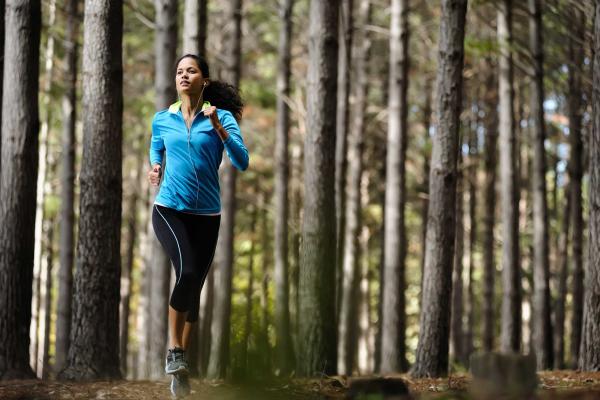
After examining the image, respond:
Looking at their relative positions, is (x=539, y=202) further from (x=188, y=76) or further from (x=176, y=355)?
(x=176, y=355)

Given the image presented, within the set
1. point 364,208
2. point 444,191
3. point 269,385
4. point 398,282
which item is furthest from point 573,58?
point 269,385

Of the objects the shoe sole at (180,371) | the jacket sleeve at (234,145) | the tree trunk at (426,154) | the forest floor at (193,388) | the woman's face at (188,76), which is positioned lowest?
the forest floor at (193,388)

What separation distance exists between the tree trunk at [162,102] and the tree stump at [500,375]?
7.30 m

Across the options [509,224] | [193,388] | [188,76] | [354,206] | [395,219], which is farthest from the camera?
[354,206]

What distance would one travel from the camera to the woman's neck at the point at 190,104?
6.16 meters

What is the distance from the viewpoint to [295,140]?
87.8 feet

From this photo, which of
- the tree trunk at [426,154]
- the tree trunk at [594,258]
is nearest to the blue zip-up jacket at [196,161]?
the tree trunk at [594,258]

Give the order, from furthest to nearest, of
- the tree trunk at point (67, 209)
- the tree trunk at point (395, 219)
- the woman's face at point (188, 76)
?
the tree trunk at point (67, 209), the tree trunk at point (395, 219), the woman's face at point (188, 76)

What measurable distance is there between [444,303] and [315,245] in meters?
1.44

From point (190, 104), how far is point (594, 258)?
4313mm

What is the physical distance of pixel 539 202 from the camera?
588 inches

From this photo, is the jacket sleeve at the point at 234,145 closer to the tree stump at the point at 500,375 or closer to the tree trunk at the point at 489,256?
the tree stump at the point at 500,375

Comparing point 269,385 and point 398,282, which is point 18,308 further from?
point 398,282

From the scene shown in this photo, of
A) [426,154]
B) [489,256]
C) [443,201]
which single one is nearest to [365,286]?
[426,154]
